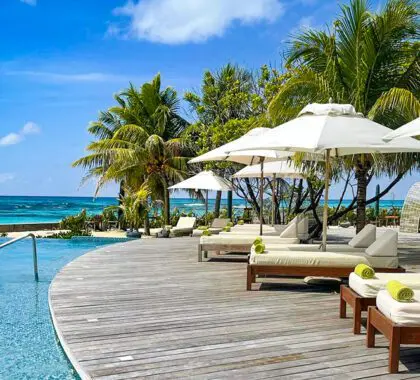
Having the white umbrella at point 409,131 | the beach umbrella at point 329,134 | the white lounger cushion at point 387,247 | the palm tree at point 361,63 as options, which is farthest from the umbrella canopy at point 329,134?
the palm tree at point 361,63

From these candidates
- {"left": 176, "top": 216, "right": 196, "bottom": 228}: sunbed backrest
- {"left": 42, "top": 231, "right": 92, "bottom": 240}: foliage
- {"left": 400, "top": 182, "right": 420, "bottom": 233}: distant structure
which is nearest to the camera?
{"left": 176, "top": 216, "right": 196, "bottom": 228}: sunbed backrest

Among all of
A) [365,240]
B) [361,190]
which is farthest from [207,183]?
[365,240]

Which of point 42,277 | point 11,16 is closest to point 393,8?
point 42,277

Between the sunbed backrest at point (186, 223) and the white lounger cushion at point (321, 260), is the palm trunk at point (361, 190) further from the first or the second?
the sunbed backrest at point (186, 223)

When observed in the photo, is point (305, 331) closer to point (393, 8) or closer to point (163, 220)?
point (393, 8)

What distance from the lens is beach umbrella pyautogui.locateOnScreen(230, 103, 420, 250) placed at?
5.42m

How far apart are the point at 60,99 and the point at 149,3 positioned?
1040cm

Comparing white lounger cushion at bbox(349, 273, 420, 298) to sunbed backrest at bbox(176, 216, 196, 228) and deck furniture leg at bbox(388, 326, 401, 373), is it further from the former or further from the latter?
sunbed backrest at bbox(176, 216, 196, 228)

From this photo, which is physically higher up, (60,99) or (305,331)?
(60,99)

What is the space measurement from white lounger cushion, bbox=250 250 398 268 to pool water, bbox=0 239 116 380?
8.24 feet

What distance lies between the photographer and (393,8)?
8.68m

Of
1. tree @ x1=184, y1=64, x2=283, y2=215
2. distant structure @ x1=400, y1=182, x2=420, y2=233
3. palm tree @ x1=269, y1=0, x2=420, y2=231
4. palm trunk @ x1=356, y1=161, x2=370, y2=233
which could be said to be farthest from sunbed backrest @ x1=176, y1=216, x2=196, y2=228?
distant structure @ x1=400, y1=182, x2=420, y2=233

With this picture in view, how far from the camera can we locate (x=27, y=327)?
5230 mm

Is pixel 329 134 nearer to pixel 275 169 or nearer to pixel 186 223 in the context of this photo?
pixel 275 169
